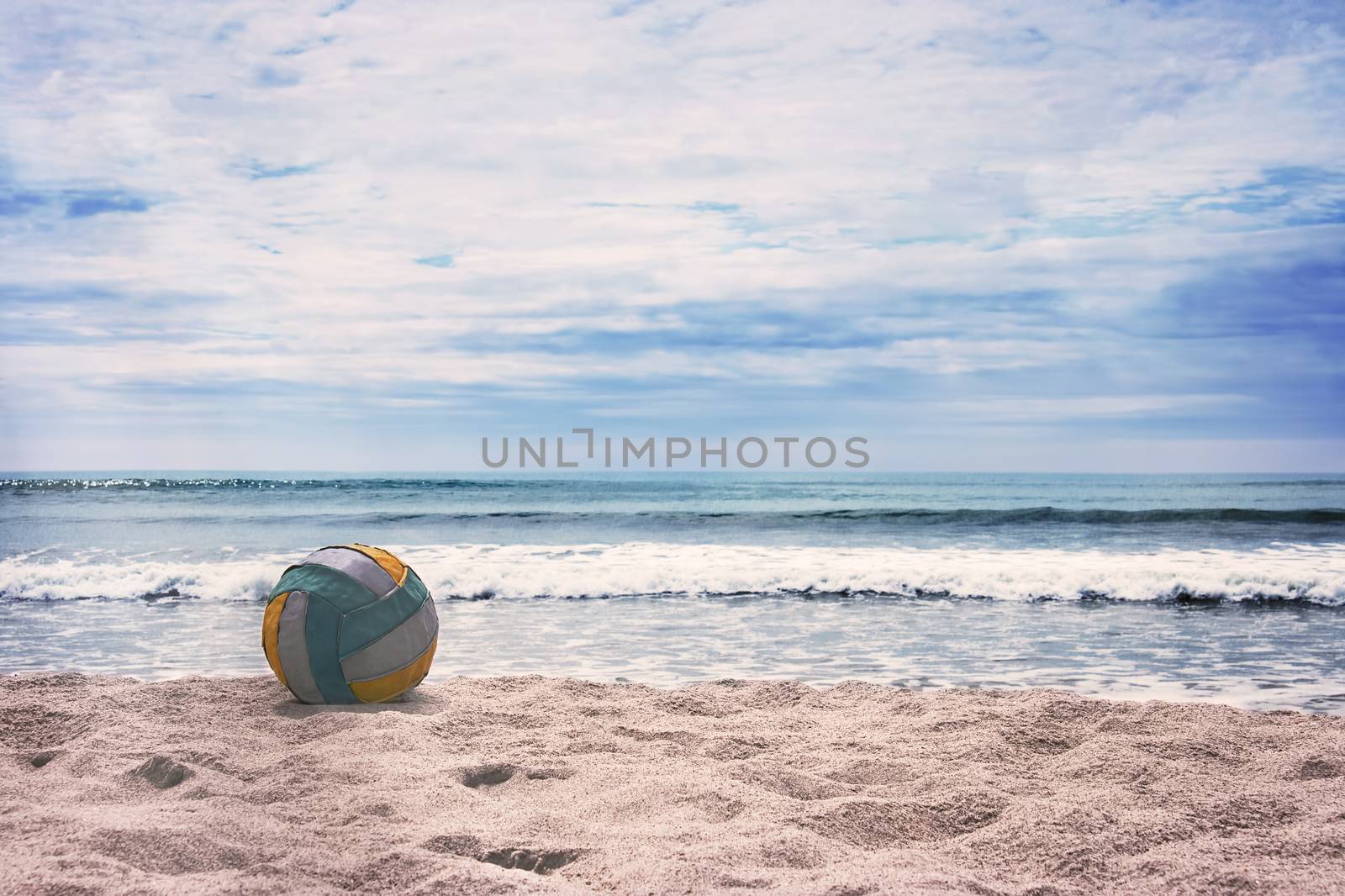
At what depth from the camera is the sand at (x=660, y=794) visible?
113 inches

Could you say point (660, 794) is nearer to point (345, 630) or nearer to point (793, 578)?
point (345, 630)

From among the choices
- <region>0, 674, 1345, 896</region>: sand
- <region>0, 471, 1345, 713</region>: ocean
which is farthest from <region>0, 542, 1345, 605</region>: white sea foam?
<region>0, 674, 1345, 896</region>: sand

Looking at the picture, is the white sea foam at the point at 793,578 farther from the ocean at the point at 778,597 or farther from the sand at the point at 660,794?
the sand at the point at 660,794

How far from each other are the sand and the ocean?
1.58 m

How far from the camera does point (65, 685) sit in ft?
18.6

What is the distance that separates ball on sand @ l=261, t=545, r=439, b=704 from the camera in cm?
500

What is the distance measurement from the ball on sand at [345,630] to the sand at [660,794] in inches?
6.9

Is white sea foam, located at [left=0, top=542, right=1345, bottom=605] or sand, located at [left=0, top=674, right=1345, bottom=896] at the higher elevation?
sand, located at [left=0, top=674, right=1345, bottom=896]

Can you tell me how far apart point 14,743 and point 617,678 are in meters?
3.68

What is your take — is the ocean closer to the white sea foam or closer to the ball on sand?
the white sea foam

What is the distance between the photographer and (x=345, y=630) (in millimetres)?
5016

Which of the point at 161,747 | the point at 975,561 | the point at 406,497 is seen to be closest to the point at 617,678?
the point at 161,747

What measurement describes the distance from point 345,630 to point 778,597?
733cm

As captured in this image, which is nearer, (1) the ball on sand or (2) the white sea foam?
(1) the ball on sand
